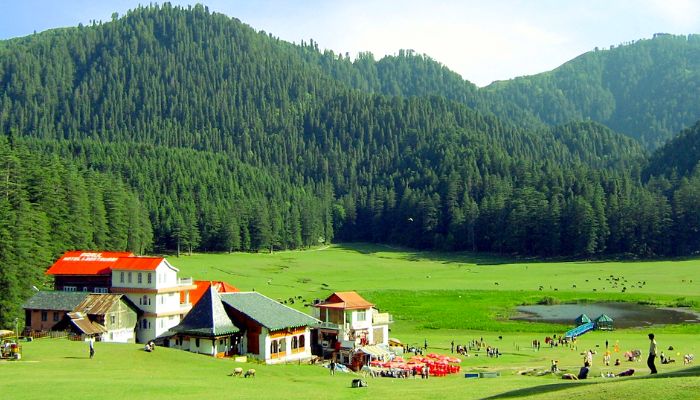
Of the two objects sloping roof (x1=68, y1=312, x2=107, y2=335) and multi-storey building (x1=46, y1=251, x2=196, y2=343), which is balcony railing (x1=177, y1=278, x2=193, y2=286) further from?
sloping roof (x1=68, y1=312, x2=107, y2=335)

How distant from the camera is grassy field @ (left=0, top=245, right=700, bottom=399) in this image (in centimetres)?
3981

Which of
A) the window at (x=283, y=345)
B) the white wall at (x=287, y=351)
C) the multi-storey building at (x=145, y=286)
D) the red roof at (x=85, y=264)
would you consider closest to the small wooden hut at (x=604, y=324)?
the white wall at (x=287, y=351)

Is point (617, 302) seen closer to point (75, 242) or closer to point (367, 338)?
point (367, 338)

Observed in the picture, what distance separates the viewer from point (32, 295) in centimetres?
7562

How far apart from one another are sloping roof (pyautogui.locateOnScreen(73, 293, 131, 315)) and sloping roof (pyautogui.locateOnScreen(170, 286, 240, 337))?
21.7ft

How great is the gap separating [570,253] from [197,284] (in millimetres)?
125841

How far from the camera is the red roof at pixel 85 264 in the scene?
75562mm

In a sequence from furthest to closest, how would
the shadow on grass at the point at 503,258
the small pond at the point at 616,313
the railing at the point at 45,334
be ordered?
1. the shadow on grass at the point at 503,258
2. the small pond at the point at 616,313
3. the railing at the point at 45,334

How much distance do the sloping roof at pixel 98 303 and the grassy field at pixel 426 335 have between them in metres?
5.84

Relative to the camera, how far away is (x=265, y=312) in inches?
2675

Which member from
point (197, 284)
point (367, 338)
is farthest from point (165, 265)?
point (367, 338)

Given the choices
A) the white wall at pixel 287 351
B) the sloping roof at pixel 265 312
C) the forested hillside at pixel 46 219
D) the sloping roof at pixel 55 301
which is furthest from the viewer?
the forested hillside at pixel 46 219

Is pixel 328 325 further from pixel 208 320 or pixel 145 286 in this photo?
pixel 145 286

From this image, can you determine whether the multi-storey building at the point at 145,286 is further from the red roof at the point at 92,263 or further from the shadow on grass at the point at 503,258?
the shadow on grass at the point at 503,258
